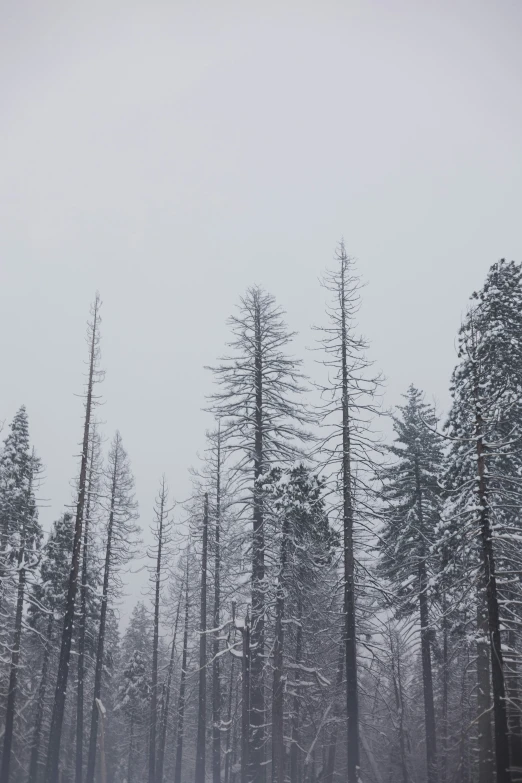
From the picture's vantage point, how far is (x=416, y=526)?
22516 mm

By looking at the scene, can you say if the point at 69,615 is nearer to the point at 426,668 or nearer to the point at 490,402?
the point at 426,668

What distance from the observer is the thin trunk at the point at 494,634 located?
417 inches

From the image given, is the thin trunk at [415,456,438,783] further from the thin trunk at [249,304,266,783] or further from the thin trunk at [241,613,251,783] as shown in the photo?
the thin trunk at [241,613,251,783]

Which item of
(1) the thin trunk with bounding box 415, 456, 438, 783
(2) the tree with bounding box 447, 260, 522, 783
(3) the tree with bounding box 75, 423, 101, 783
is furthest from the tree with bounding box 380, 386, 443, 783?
(3) the tree with bounding box 75, 423, 101, 783

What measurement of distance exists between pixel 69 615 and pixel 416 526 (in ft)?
48.3

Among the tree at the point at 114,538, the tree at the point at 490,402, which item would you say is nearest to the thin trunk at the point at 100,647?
the tree at the point at 114,538

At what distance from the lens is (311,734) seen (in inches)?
1117

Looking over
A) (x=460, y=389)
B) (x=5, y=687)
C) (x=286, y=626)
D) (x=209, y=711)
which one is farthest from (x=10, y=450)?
(x=209, y=711)

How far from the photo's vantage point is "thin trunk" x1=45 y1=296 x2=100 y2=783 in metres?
20.2

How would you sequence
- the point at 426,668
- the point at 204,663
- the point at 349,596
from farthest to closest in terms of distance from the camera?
the point at 204,663 < the point at 426,668 < the point at 349,596

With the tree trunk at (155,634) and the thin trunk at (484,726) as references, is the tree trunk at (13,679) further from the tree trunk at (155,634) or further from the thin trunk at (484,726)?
the thin trunk at (484,726)

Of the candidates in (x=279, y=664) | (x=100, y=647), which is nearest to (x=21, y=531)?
(x=100, y=647)

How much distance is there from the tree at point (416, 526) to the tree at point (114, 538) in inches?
593

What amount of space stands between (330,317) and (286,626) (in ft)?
38.2
